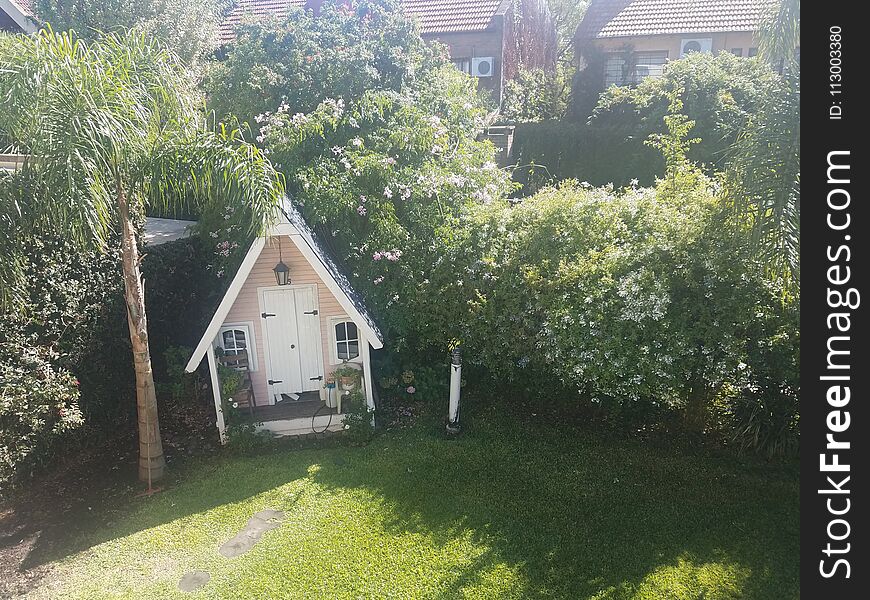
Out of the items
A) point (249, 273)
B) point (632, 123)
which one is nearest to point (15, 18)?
point (249, 273)

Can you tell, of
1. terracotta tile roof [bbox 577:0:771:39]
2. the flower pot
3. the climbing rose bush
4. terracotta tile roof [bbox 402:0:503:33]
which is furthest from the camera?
terracotta tile roof [bbox 402:0:503:33]

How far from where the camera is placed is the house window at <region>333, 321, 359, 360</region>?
8.78 m

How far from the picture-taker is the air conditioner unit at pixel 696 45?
69.1 feet

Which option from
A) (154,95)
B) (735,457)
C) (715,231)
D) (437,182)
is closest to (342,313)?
(437,182)

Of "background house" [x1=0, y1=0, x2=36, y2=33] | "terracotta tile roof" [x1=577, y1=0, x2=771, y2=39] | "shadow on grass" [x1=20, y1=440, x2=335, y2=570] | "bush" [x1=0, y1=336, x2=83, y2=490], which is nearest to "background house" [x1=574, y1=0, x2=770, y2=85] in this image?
"terracotta tile roof" [x1=577, y1=0, x2=771, y2=39]

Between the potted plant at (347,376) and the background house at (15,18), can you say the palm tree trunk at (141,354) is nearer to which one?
the potted plant at (347,376)

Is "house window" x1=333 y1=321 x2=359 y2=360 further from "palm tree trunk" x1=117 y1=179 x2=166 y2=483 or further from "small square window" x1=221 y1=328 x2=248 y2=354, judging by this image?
"palm tree trunk" x1=117 y1=179 x2=166 y2=483

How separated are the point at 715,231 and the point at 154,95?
6.88 m

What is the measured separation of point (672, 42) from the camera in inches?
850

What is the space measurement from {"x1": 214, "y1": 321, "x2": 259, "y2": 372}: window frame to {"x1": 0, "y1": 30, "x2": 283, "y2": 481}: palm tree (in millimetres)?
1216

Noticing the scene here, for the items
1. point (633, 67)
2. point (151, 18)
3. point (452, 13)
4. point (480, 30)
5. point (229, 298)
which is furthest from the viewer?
point (452, 13)

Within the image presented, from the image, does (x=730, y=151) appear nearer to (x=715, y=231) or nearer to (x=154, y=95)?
(x=715, y=231)

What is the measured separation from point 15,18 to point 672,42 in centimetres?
2103

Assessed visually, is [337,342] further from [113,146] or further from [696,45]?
[696,45]
